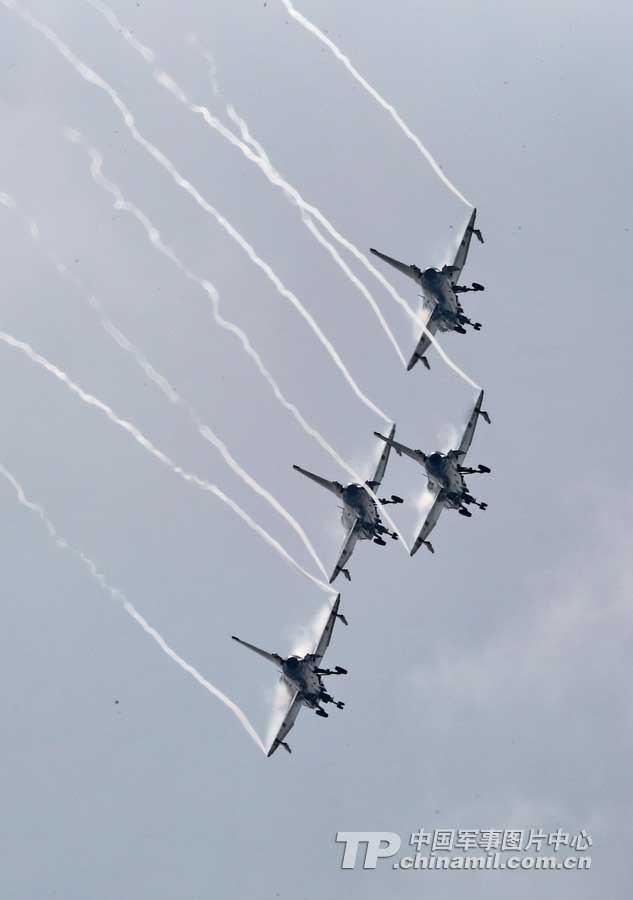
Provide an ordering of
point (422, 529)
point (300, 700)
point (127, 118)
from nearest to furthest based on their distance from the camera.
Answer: point (127, 118)
point (300, 700)
point (422, 529)

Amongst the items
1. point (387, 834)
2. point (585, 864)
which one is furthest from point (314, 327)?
point (585, 864)

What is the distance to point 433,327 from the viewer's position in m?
126

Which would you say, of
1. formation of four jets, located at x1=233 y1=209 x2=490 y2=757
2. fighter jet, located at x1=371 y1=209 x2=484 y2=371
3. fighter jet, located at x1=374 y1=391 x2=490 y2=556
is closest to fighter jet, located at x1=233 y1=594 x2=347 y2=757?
formation of four jets, located at x1=233 y1=209 x2=490 y2=757

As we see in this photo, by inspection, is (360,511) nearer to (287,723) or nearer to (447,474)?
(447,474)

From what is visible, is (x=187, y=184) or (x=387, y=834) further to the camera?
(x=387, y=834)

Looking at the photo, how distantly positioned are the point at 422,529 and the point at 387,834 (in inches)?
1028

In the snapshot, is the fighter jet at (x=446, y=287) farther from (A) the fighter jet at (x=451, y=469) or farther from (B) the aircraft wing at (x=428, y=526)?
(B) the aircraft wing at (x=428, y=526)

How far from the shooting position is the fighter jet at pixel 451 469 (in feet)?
403

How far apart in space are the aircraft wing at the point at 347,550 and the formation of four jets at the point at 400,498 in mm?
95

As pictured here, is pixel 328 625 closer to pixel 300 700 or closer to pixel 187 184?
pixel 300 700

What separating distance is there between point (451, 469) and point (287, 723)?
865 inches

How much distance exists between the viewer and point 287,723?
122562mm

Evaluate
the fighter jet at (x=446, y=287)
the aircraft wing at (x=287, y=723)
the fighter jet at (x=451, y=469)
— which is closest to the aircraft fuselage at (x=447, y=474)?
the fighter jet at (x=451, y=469)

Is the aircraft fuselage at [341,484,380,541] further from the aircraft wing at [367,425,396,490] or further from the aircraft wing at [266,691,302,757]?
the aircraft wing at [266,691,302,757]
